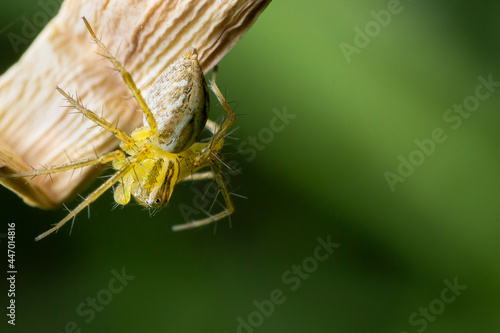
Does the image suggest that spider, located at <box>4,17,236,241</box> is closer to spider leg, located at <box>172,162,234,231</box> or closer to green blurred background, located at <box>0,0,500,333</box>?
spider leg, located at <box>172,162,234,231</box>

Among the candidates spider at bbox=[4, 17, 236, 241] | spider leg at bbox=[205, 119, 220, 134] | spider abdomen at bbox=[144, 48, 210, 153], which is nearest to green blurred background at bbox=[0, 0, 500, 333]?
spider leg at bbox=[205, 119, 220, 134]

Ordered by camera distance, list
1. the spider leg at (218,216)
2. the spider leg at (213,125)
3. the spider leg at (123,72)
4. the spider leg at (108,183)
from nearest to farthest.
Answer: the spider leg at (123,72), the spider leg at (108,183), the spider leg at (213,125), the spider leg at (218,216)

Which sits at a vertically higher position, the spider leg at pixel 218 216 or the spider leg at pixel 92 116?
the spider leg at pixel 92 116

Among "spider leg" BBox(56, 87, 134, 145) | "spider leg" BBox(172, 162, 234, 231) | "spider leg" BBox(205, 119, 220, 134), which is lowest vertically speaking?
"spider leg" BBox(172, 162, 234, 231)

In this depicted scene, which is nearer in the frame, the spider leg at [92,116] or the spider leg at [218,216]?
the spider leg at [92,116]

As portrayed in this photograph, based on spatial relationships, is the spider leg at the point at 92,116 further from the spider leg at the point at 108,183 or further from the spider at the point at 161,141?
the spider leg at the point at 108,183

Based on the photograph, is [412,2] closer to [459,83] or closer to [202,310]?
[459,83]

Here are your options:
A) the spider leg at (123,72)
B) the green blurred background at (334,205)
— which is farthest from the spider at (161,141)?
the green blurred background at (334,205)
